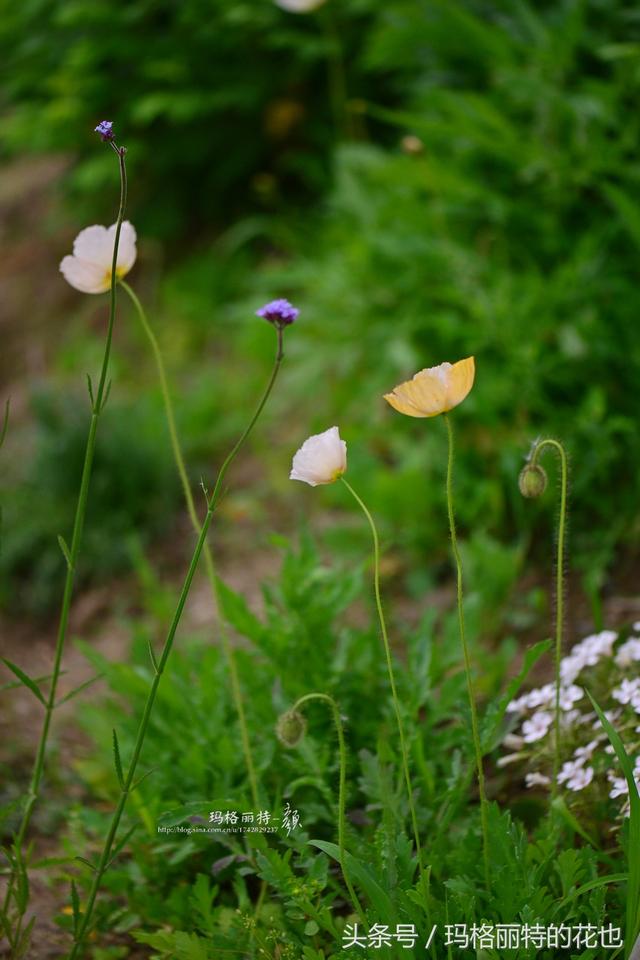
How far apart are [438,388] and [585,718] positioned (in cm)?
68

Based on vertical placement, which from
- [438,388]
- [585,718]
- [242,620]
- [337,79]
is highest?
[337,79]

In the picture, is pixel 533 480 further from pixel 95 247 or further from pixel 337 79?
pixel 337 79

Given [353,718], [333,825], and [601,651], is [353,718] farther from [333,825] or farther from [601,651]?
[601,651]

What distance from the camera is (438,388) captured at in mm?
1074

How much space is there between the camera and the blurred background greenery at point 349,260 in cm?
240

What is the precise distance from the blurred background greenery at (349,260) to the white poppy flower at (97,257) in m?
1.17

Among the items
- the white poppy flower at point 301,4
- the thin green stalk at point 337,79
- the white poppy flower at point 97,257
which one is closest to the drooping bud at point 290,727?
the white poppy flower at point 97,257

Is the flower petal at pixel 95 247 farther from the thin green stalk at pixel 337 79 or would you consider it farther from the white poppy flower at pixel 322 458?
the thin green stalk at pixel 337 79

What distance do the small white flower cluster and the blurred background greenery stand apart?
0.40 meters

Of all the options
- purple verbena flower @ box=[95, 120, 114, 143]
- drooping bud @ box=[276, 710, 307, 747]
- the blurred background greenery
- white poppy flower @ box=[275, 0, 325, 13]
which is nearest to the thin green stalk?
the blurred background greenery

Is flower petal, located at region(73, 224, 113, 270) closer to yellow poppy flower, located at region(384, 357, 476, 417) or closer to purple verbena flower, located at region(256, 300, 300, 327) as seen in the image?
purple verbena flower, located at region(256, 300, 300, 327)

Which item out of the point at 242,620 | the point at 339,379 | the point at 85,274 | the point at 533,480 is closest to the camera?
the point at 533,480

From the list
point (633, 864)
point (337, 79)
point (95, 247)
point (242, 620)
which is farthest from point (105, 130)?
point (337, 79)

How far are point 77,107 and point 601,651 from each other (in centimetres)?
319
